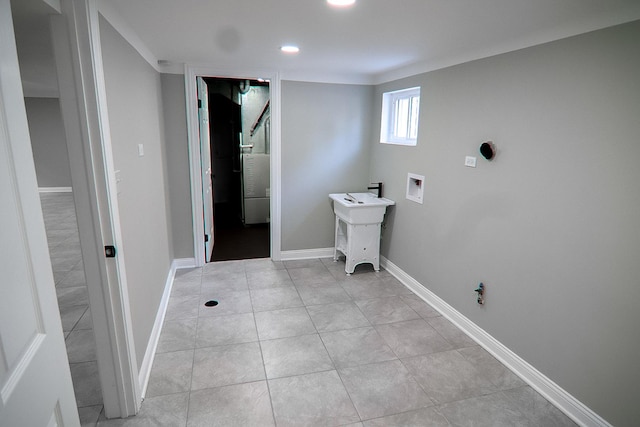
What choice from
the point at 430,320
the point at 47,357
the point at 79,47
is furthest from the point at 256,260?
the point at 47,357

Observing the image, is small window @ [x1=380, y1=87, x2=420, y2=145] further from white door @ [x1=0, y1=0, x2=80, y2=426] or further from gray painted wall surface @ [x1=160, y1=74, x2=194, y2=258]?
white door @ [x1=0, y1=0, x2=80, y2=426]

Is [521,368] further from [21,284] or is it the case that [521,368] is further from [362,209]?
[21,284]

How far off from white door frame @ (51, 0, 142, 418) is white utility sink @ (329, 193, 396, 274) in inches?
91.5

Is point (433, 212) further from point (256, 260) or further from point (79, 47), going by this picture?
point (79, 47)

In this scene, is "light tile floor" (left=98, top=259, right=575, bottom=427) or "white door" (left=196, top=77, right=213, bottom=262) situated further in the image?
"white door" (left=196, top=77, right=213, bottom=262)

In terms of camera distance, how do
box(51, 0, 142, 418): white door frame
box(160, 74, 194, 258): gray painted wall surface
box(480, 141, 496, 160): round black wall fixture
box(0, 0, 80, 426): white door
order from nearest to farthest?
box(0, 0, 80, 426): white door
box(51, 0, 142, 418): white door frame
box(480, 141, 496, 160): round black wall fixture
box(160, 74, 194, 258): gray painted wall surface

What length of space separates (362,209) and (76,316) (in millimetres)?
2676

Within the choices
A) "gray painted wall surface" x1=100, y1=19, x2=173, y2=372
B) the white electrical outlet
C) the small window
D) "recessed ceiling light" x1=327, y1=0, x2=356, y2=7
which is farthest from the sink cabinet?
"recessed ceiling light" x1=327, y1=0, x2=356, y2=7

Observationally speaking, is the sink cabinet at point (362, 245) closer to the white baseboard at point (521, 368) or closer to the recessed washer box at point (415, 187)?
the recessed washer box at point (415, 187)

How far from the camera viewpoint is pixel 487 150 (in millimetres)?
2463

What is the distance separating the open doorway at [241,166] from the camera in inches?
194

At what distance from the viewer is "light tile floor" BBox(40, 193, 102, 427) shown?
2.04 metres

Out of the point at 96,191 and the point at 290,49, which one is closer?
the point at 96,191

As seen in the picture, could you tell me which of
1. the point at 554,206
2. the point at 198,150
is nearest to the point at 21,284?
the point at 554,206
